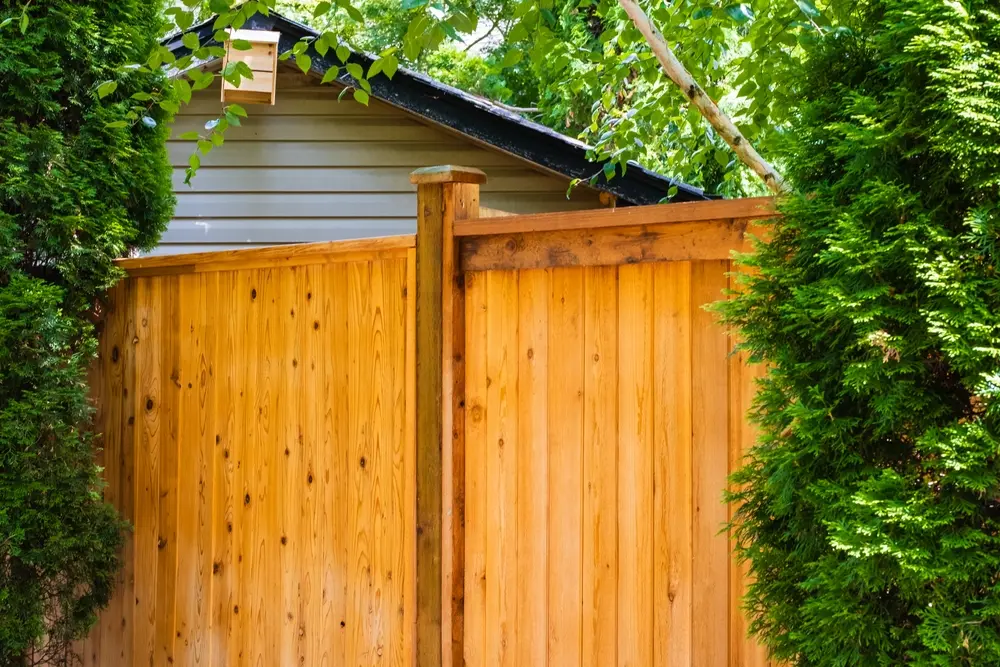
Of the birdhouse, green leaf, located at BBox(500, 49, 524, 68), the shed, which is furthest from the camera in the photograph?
the shed

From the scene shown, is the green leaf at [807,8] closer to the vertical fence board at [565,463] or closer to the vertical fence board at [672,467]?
the vertical fence board at [672,467]

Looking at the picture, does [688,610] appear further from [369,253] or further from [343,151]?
[343,151]

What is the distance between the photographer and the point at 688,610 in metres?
2.68

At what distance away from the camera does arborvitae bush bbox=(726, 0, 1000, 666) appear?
1.73 metres

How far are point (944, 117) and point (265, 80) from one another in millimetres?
4243

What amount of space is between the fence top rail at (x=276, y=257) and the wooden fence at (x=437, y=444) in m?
0.01

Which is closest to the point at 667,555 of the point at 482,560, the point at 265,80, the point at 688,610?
the point at 688,610

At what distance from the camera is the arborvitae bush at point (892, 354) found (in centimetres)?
173

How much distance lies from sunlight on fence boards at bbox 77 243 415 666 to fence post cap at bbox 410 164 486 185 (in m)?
0.25

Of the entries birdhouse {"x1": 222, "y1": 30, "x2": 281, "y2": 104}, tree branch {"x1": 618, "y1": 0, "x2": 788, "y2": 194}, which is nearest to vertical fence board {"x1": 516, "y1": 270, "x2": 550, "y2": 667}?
tree branch {"x1": 618, "y1": 0, "x2": 788, "y2": 194}

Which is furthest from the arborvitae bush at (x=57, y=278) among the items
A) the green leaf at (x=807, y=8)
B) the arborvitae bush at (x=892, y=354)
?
the arborvitae bush at (x=892, y=354)

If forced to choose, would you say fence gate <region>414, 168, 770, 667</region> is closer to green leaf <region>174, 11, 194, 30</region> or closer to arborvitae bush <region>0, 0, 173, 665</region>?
green leaf <region>174, 11, 194, 30</region>

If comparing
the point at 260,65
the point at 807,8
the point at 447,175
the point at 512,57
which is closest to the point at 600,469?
the point at 447,175

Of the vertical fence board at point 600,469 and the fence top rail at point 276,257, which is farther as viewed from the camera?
the fence top rail at point 276,257
